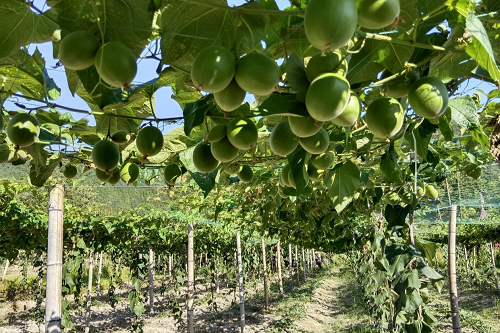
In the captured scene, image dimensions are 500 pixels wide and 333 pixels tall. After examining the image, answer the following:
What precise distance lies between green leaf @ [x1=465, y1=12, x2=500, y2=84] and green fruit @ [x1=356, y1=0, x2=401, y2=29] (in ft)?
0.47

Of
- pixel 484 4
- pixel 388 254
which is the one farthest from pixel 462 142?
pixel 484 4

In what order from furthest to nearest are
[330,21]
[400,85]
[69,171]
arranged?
[69,171], [400,85], [330,21]

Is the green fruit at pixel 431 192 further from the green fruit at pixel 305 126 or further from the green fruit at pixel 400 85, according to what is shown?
the green fruit at pixel 305 126

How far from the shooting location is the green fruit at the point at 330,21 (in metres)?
0.72

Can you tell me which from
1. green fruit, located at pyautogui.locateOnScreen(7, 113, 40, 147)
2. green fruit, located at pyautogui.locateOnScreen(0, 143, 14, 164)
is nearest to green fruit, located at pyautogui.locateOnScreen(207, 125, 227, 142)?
green fruit, located at pyautogui.locateOnScreen(7, 113, 40, 147)

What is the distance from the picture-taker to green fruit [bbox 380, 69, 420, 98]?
108 cm

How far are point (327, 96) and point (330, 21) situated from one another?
172mm

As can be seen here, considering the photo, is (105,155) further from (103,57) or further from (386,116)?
(386,116)

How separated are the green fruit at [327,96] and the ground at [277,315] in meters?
10.8

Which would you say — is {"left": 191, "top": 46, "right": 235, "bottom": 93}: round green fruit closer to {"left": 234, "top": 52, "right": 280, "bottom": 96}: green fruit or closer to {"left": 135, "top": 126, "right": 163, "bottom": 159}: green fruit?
{"left": 234, "top": 52, "right": 280, "bottom": 96}: green fruit

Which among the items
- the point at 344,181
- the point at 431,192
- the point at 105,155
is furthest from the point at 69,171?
Result: the point at 431,192

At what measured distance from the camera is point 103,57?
0.89m

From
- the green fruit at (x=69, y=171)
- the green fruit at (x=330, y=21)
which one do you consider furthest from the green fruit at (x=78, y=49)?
the green fruit at (x=69, y=171)

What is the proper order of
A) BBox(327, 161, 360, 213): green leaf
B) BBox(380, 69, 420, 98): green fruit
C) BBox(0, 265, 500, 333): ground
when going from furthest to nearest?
BBox(0, 265, 500, 333): ground
BBox(327, 161, 360, 213): green leaf
BBox(380, 69, 420, 98): green fruit
